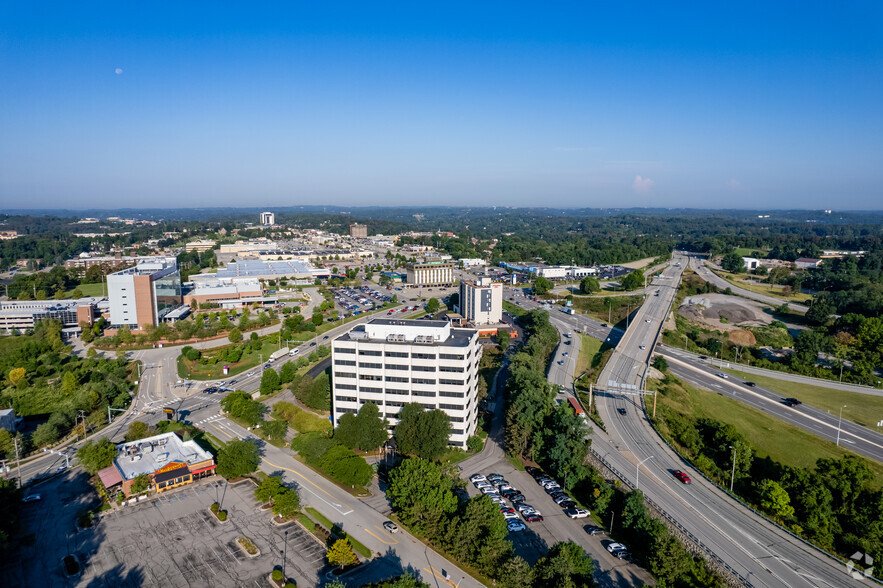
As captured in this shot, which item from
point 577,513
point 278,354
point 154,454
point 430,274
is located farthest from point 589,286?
point 154,454

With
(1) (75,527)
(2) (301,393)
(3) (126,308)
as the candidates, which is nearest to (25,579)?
(1) (75,527)

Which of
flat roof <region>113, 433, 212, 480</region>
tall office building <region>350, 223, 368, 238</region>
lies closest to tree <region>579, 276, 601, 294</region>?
flat roof <region>113, 433, 212, 480</region>

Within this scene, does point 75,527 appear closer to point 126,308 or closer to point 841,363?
point 126,308

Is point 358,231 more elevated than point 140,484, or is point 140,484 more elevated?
point 358,231

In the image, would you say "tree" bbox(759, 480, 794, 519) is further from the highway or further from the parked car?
the parked car

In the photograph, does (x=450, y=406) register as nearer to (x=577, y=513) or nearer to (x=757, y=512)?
(x=577, y=513)

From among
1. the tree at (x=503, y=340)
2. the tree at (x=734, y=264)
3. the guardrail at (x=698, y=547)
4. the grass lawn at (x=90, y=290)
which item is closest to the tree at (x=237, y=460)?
the guardrail at (x=698, y=547)
